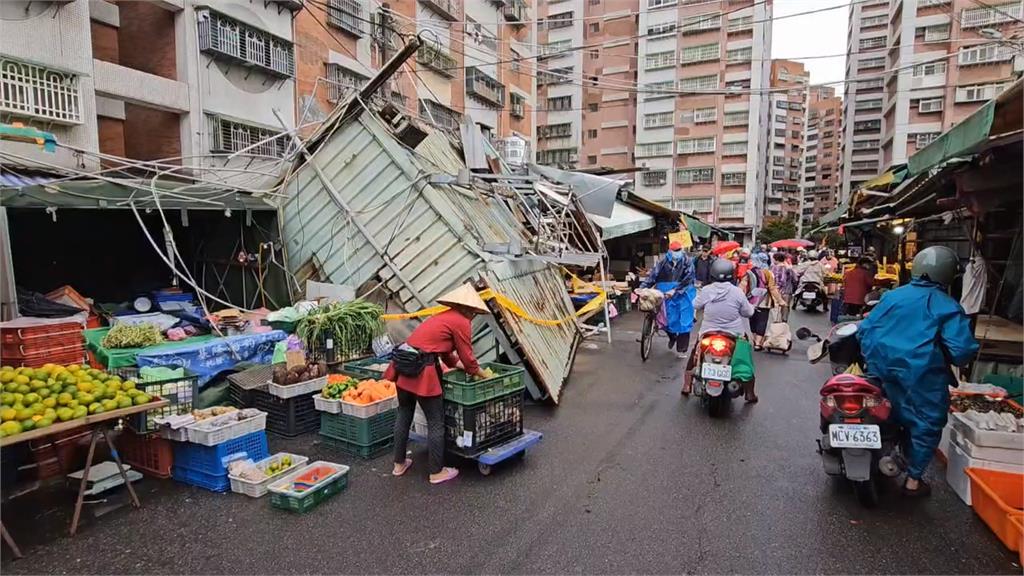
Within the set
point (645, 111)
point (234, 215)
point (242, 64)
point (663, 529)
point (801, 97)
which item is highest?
point (801, 97)

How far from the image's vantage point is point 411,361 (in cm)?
458

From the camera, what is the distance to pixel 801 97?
8188 centimetres

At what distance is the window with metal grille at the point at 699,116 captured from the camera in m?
43.6

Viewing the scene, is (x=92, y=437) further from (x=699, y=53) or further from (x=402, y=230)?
(x=699, y=53)

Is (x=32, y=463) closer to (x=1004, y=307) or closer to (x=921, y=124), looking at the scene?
(x=1004, y=307)

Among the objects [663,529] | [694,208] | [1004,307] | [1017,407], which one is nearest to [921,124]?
[694,208]

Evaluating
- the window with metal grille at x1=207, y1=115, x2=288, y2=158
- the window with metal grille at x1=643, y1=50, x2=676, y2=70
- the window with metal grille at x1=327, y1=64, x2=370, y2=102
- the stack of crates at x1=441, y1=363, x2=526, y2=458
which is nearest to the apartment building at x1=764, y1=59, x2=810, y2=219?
the window with metal grille at x1=643, y1=50, x2=676, y2=70

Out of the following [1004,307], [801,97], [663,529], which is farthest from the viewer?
[801,97]

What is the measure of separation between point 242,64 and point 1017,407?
51.0 feet

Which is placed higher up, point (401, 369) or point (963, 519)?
point (401, 369)

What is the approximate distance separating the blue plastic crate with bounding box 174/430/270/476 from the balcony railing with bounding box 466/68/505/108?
22463 mm

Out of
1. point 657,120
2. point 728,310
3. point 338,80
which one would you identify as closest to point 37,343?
point 728,310

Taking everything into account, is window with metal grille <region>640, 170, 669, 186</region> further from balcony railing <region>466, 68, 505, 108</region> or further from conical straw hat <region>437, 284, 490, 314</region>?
conical straw hat <region>437, 284, 490, 314</region>

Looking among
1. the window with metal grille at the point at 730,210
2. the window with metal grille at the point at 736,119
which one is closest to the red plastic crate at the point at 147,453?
the window with metal grille at the point at 730,210
